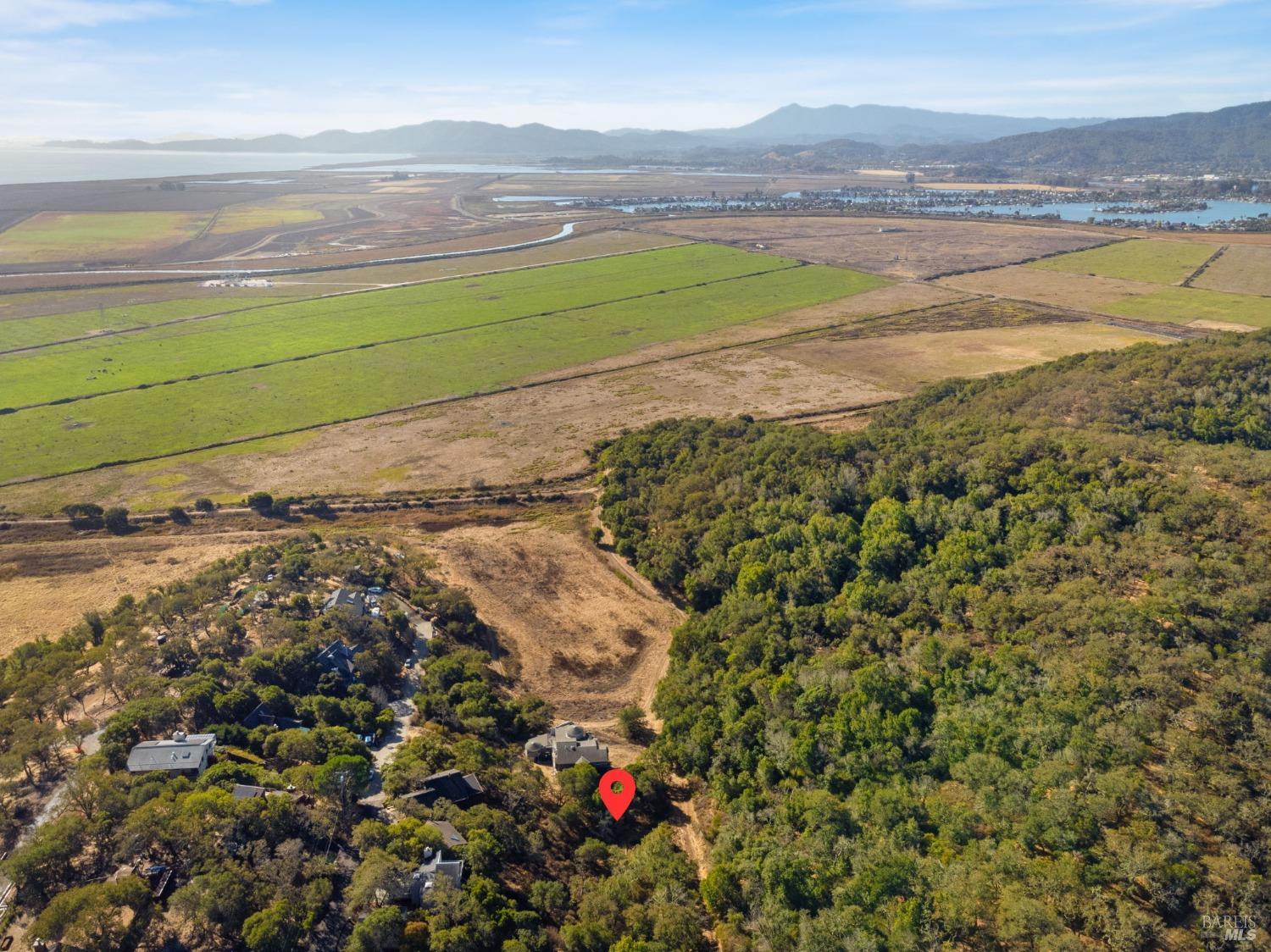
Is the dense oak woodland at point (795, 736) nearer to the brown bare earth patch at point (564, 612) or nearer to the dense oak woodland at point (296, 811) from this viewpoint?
the dense oak woodland at point (296, 811)

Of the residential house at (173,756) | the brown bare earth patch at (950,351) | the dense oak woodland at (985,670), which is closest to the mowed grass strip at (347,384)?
the brown bare earth patch at (950,351)

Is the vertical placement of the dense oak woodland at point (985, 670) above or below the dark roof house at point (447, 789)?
above

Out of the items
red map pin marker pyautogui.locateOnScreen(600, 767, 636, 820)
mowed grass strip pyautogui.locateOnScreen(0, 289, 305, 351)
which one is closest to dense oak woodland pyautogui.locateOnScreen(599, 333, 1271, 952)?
red map pin marker pyautogui.locateOnScreen(600, 767, 636, 820)

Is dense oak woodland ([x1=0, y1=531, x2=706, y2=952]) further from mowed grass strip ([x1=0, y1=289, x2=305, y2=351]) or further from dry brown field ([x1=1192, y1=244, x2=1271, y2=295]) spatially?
dry brown field ([x1=1192, y1=244, x2=1271, y2=295])

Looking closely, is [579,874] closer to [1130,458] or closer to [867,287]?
[1130,458]

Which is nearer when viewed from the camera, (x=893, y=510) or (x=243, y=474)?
(x=893, y=510)

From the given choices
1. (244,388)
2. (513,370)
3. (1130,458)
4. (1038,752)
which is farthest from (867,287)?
(1038,752)
